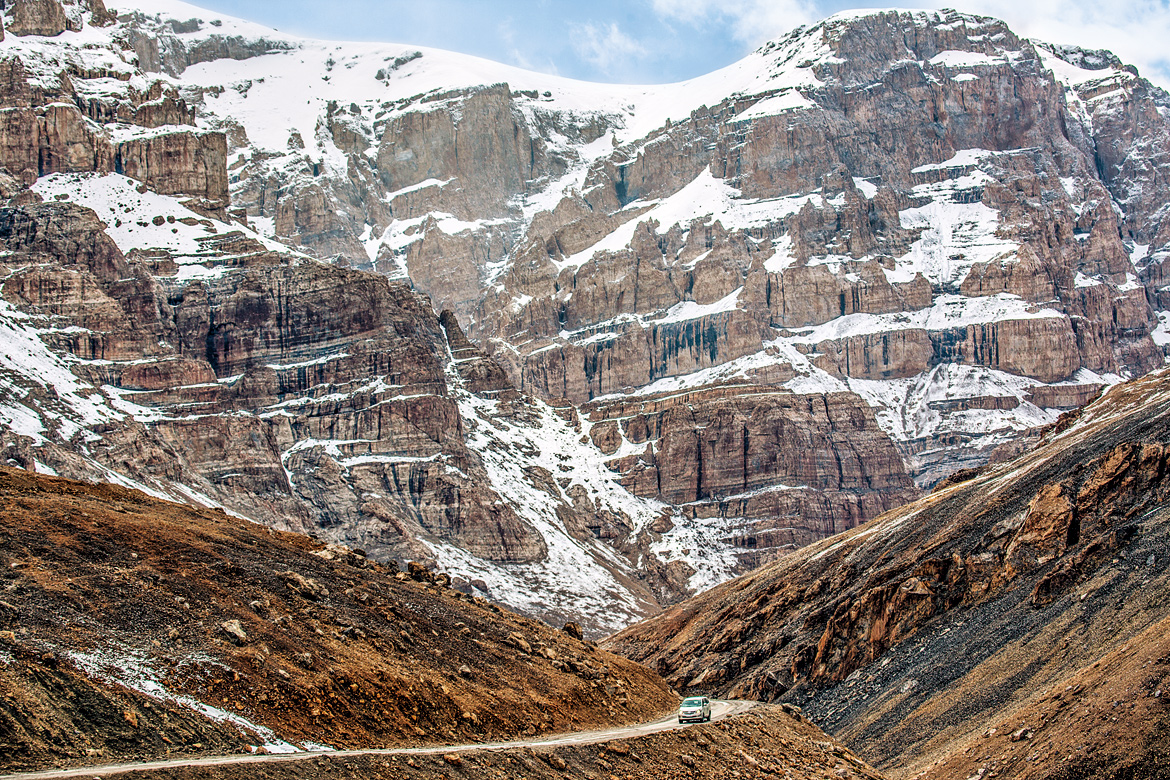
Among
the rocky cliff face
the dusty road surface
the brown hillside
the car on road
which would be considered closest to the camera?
the dusty road surface

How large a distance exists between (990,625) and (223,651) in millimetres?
47355

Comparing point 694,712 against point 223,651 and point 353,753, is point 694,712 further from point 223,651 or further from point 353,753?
point 353,753

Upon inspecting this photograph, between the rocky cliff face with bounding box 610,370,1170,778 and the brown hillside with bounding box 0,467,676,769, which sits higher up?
the brown hillside with bounding box 0,467,676,769

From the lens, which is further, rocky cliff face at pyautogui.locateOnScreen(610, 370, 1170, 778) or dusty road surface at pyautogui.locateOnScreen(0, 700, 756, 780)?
rocky cliff face at pyautogui.locateOnScreen(610, 370, 1170, 778)

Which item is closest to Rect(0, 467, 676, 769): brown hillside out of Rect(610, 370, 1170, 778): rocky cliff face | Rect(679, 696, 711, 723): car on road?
Rect(679, 696, 711, 723): car on road

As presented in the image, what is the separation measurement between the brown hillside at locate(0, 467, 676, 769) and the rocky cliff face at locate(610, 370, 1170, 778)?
53.1 ft

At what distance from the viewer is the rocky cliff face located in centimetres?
5116

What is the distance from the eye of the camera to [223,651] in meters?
46.2

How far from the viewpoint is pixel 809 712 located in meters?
84.6

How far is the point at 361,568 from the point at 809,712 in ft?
106

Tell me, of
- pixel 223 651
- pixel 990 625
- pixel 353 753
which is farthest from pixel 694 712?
pixel 353 753

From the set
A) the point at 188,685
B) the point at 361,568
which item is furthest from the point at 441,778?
the point at 361,568

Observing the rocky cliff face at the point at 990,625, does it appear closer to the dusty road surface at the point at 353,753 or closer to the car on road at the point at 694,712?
the car on road at the point at 694,712

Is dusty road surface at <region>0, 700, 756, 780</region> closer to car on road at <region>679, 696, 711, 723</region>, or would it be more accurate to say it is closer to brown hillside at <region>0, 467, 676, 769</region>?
car on road at <region>679, 696, 711, 723</region>
